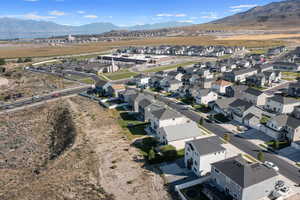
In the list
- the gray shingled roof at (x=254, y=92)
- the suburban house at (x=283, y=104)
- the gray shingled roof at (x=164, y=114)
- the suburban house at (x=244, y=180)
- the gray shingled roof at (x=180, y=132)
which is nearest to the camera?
the suburban house at (x=244, y=180)

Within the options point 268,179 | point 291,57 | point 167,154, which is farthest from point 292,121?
point 291,57

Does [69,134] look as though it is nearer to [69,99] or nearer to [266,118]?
[69,99]

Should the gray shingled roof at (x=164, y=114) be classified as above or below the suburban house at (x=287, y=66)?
below

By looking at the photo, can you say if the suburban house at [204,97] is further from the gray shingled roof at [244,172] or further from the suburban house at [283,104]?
the gray shingled roof at [244,172]

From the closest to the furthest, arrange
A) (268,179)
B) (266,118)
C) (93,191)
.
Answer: (268,179), (93,191), (266,118)

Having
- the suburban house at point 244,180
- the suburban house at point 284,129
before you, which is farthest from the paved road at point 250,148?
the suburban house at point 244,180

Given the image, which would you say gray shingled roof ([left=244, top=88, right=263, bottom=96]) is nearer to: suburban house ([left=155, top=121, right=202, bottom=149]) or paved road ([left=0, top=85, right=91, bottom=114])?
suburban house ([left=155, top=121, right=202, bottom=149])
